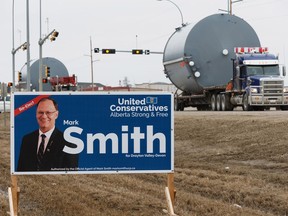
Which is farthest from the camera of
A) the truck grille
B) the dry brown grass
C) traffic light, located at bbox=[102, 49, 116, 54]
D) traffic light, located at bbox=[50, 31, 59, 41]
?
traffic light, located at bbox=[102, 49, 116, 54]

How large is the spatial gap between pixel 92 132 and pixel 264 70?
29922 millimetres

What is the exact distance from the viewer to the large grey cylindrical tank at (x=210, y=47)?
132 feet

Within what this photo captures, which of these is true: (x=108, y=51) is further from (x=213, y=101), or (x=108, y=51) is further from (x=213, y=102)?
(x=213, y=101)

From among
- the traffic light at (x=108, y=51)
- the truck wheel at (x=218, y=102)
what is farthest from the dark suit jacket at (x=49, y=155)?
the traffic light at (x=108, y=51)

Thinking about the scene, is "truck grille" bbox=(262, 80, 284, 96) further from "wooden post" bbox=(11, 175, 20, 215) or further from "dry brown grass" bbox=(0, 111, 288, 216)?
"wooden post" bbox=(11, 175, 20, 215)

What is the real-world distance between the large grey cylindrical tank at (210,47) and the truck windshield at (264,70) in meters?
2.65

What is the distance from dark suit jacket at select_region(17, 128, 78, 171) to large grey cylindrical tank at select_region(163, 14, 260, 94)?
31.6 metres

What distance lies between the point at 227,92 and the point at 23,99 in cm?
3224

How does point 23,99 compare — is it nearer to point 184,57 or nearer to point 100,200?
point 100,200

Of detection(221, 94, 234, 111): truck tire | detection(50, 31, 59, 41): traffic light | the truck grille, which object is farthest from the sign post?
detection(50, 31, 59, 41): traffic light

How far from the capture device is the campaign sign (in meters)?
8.72

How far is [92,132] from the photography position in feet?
29.0

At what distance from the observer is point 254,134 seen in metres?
21.3

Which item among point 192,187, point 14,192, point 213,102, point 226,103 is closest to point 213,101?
point 213,102
